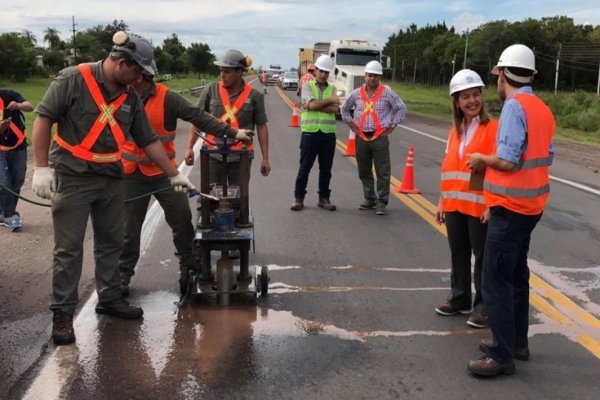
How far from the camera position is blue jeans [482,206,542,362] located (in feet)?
12.7

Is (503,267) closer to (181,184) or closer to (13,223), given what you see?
(181,184)

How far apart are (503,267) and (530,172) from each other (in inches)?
24.3

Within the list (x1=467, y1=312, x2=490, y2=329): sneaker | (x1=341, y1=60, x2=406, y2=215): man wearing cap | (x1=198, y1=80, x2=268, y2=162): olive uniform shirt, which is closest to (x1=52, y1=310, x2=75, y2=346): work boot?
(x1=198, y1=80, x2=268, y2=162): olive uniform shirt

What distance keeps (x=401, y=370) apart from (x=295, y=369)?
696 mm

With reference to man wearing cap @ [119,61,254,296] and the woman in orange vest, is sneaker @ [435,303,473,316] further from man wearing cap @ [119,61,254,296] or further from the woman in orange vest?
man wearing cap @ [119,61,254,296]

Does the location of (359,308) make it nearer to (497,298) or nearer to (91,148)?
(497,298)

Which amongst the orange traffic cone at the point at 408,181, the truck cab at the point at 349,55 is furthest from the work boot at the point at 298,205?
the truck cab at the point at 349,55

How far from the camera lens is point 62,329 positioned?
4.34m

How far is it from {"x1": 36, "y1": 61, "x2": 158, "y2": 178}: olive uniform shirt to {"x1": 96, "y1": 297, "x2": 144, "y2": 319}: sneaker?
1032 millimetres

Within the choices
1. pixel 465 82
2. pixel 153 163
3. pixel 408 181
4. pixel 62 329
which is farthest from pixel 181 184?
pixel 408 181

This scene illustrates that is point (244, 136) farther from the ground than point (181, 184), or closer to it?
farther from the ground

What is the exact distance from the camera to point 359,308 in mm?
5133

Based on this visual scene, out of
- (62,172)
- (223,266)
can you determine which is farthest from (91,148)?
(223,266)

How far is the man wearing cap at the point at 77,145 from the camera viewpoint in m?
4.22
